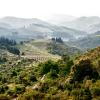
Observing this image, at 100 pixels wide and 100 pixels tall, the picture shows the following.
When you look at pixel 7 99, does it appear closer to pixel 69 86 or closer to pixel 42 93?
A: pixel 42 93

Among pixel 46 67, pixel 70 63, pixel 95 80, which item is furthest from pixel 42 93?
pixel 46 67

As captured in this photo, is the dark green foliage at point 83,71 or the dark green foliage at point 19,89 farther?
the dark green foliage at point 19,89

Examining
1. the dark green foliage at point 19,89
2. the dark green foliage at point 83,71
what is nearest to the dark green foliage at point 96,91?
the dark green foliage at point 83,71

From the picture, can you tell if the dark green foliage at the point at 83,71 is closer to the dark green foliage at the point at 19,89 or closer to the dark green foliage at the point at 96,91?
the dark green foliage at the point at 96,91

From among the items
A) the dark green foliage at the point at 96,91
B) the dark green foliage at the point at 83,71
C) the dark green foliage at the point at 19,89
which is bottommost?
the dark green foliage at the point at 19,89

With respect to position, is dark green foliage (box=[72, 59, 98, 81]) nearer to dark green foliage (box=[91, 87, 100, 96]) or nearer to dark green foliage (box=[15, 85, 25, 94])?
dark green foliage (box=[91, 87, 100, 96])

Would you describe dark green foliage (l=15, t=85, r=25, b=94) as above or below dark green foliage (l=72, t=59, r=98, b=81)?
below

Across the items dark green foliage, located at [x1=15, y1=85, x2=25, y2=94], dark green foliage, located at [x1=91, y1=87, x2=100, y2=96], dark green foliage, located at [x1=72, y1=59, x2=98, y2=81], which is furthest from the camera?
dark green foliage, located at [x1=15, y1=85, x2=25, y2=94]

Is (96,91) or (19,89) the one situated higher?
(96,91)

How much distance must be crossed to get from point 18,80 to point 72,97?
37191 mm

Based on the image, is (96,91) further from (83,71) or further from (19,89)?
(19,89)

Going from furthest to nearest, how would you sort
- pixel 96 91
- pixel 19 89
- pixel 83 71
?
pixel 19 89 < pixel 83 71 < pixel 96 91

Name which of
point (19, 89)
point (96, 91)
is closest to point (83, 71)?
point (96, 91)

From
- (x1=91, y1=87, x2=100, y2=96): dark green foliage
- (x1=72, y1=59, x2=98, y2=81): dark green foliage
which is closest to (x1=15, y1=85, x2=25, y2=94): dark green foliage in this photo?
(x1=72, y1=59, x2=98, y2=81): dark green foliage
